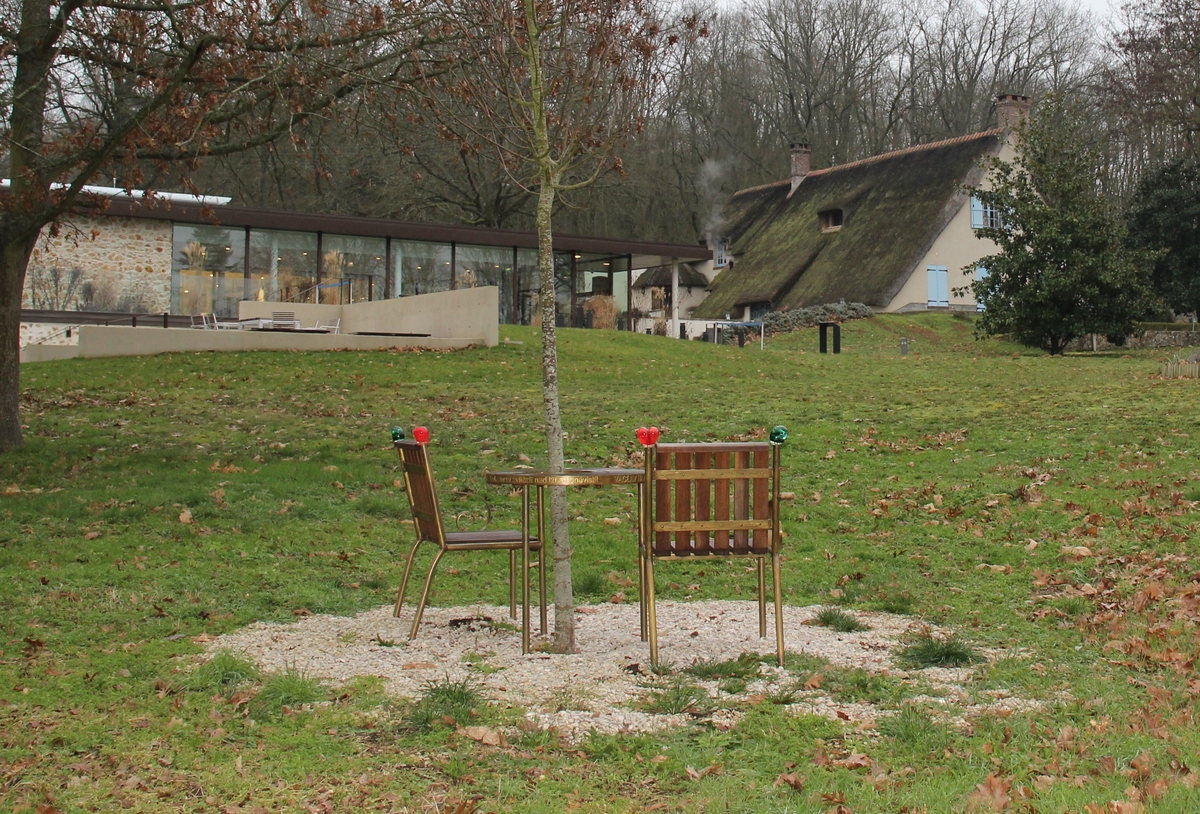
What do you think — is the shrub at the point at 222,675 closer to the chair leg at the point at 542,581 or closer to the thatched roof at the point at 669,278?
the chair leg at the point at 542,581

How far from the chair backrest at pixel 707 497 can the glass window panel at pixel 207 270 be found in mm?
27415

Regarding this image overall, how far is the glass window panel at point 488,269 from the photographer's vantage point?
34531mm

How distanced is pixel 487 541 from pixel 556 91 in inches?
97.5

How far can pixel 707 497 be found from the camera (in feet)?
19.0

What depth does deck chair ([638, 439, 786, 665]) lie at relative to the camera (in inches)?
227

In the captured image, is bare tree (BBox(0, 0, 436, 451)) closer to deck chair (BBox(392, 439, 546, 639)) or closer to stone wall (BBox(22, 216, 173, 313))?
deck chair (BBox(392, 439, 546, 639))

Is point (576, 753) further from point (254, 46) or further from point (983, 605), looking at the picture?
point (254, 46)

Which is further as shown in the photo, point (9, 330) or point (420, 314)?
point (420, 314)

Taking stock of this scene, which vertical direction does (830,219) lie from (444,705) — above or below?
above

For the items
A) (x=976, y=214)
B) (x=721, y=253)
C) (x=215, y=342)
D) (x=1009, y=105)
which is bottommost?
(x=215, y=342)

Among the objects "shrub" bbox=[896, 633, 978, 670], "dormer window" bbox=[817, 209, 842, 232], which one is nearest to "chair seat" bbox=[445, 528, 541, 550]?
"shrub" bbox=[896, 633, 978, 670]

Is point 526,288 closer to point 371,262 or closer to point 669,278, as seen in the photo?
point 371,262

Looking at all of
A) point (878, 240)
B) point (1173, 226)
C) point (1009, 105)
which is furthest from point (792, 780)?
point (1009, 105)

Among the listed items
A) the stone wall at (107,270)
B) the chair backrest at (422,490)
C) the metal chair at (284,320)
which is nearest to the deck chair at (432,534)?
the chair backrest at (422,490)
